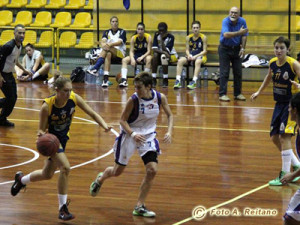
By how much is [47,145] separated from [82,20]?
14.0 m

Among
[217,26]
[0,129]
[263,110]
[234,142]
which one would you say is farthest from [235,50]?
[0,129]

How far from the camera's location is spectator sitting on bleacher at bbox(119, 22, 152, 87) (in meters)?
17.6

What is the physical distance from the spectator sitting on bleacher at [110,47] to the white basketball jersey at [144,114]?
1060 cm

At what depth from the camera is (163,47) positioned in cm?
1767

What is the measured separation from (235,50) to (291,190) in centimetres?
734

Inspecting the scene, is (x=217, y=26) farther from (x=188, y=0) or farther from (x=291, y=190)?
(x=291, y=190)

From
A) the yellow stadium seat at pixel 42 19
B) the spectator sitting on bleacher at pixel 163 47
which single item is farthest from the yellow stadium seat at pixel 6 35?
the spectator sitting on bleacher at pixel 163 47

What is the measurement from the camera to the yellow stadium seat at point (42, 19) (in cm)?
2116

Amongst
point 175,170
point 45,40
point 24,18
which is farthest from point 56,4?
point 175,170

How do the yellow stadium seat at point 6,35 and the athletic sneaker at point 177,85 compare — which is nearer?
the athletic sneaker at point 177,85

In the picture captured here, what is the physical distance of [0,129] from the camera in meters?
12.5

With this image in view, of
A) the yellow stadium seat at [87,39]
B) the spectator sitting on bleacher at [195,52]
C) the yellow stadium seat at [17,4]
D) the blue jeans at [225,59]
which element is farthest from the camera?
the yellow stadium seat at [17,4]

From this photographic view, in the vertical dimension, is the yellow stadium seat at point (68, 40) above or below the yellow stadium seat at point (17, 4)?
below

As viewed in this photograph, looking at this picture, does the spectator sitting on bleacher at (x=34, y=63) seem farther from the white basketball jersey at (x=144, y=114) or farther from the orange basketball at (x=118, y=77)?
the white basketball jersey at (x=144, y=114)
